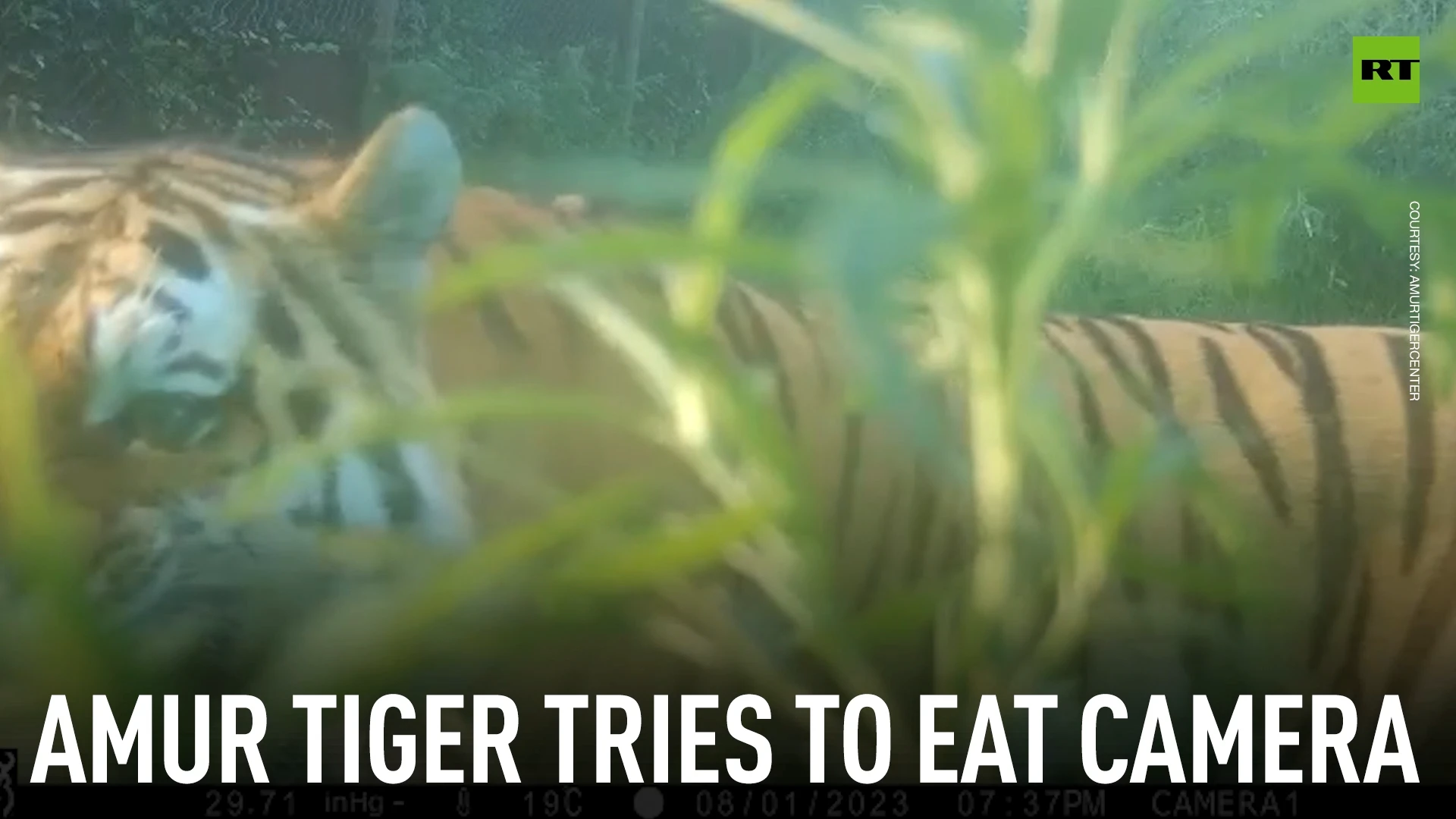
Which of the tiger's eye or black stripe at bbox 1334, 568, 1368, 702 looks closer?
the tiger's eye

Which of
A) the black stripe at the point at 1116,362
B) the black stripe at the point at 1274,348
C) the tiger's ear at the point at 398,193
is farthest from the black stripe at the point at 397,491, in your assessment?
the black stripe at the point at 1274,348

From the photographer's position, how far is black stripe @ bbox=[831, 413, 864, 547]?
2.52 ft

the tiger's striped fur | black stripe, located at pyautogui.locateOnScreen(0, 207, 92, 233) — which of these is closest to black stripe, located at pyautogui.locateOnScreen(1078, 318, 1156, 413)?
the tiger's striped fur

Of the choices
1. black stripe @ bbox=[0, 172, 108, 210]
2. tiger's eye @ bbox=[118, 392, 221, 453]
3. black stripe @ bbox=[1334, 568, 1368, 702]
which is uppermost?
black stripe @ bbox=[0, 172, 108, 210]

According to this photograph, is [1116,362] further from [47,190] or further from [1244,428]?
[47,190]

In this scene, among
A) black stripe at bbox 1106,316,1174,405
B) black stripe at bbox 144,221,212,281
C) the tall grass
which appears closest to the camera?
the tall grass

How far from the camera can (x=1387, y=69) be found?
0.78 meters

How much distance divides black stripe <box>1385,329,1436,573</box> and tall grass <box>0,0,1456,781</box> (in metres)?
0.14

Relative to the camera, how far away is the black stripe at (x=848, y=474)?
767 mm

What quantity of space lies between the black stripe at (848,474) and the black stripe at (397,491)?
253 millimetres

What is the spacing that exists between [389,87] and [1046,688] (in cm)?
54

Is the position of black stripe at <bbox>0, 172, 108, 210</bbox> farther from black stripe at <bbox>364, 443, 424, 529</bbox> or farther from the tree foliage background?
black stripe at <bbox>364, 443, 424, 529</bbox>

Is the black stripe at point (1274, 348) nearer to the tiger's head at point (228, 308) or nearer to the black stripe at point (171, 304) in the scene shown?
the tiger's head at point (228, 308)

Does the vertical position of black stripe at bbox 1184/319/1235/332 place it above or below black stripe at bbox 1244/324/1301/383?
above
